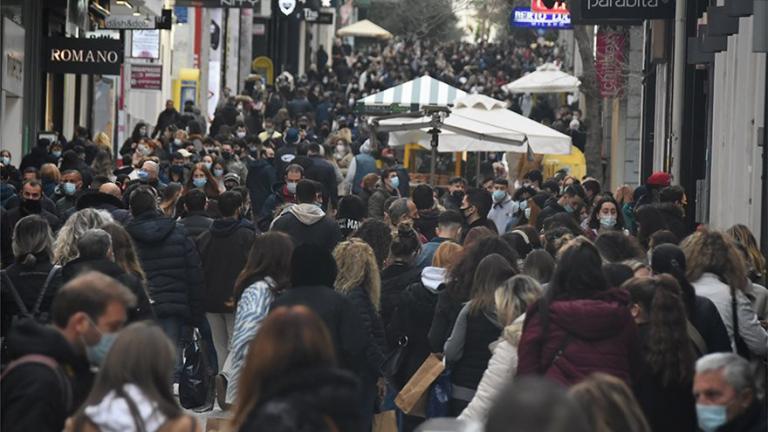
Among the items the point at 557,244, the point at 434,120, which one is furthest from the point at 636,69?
the point at 557,244

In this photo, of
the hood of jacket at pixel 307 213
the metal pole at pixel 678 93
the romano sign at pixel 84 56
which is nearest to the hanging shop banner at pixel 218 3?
the romano sign at pixel 84 56

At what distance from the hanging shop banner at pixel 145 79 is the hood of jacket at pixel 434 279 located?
29.3m

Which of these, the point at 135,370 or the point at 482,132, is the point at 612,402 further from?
the point at 482,132

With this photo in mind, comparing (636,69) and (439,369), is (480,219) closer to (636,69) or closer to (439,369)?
(439,369)

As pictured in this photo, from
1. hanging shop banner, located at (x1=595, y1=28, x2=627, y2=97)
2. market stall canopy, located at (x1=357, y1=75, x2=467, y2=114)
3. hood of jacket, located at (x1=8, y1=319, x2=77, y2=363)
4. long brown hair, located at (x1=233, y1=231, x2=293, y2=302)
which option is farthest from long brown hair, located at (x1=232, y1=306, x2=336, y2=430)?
hanging shop banner, located at (x1=595, y1=28, x2=627, y2=97)

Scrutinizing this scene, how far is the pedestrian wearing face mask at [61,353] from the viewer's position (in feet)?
22.1

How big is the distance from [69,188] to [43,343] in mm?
10147

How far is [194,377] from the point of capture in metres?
14.2

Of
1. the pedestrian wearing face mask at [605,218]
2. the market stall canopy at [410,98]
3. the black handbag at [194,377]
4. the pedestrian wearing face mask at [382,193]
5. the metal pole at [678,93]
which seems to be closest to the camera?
the black handbag at [194,377]

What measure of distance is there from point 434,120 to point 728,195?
7.08 meters

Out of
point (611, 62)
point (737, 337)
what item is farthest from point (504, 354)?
point (611, 62)

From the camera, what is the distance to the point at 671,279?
9.17m

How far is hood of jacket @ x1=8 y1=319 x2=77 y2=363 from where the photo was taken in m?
7.02

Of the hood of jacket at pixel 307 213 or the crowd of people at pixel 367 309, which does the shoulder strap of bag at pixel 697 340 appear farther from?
A: the hood of jacket at pixel 307 213
